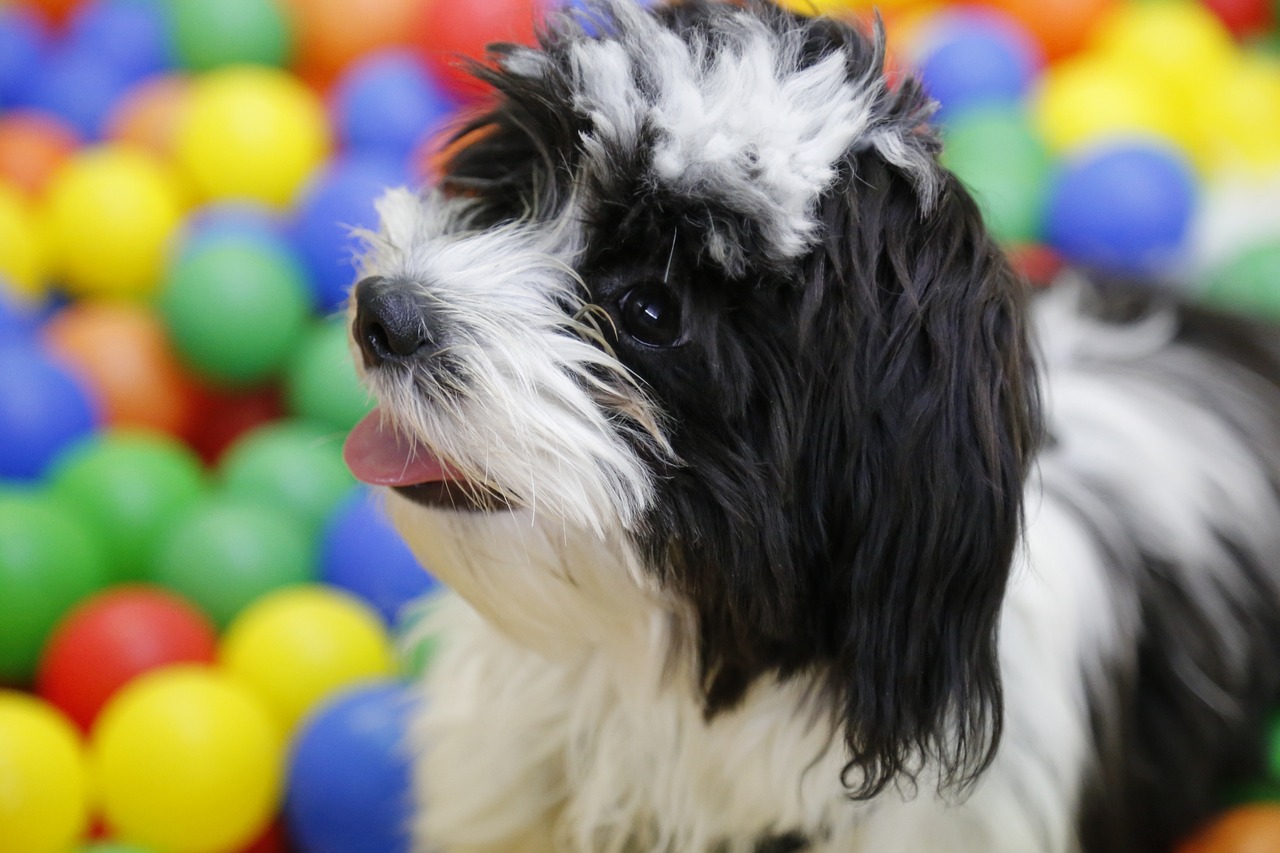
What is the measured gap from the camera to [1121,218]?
2994mm

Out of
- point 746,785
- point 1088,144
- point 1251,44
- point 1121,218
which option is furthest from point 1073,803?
point 1251,44

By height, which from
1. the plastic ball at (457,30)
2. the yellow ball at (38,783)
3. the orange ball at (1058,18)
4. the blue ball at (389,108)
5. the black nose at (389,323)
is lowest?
the yellow ball at (38,783)

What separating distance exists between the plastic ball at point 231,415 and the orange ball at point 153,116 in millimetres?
760

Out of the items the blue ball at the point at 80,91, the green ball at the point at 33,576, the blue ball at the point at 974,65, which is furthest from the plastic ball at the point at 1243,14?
the green ball at the point at 33,576

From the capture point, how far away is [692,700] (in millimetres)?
1481

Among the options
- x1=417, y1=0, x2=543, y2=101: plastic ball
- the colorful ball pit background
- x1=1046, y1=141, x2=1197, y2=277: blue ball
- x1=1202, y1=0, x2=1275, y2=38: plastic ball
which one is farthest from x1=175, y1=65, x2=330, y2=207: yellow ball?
x1=1202, y1=0, x2=1275, y2=38: plastic ball

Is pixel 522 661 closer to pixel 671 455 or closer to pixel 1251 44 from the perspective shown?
pixel 671 455

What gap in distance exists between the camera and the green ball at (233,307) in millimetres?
2785

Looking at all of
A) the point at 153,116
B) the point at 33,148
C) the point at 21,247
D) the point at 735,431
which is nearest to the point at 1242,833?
the point at 735,431

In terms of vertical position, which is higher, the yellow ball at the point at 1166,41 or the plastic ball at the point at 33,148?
the yellow ball at the point at 1166,41

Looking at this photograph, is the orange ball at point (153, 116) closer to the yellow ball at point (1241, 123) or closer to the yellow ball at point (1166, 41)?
the yellow ball at point (1166, 41)

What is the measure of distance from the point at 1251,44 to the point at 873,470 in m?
3.39

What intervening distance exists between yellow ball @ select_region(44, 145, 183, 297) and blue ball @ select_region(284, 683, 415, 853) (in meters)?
1.58

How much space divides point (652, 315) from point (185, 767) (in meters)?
1.11
